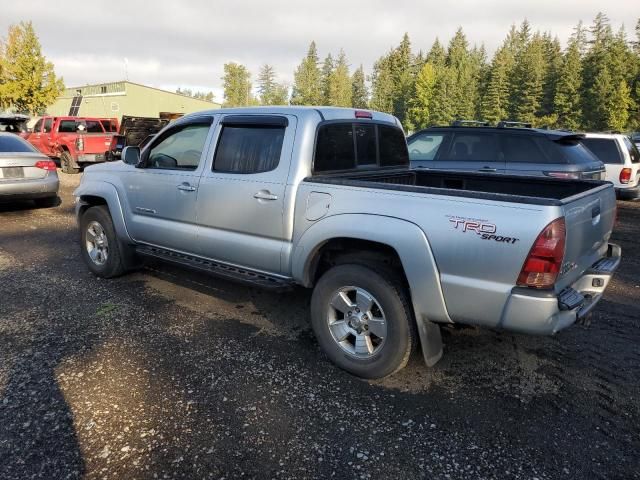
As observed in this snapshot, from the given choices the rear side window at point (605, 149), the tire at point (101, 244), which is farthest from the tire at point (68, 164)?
the rear side window at point (605, 149)

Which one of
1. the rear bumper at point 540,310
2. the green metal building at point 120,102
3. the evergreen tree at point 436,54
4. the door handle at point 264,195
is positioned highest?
the evergreen tree at point 436,54

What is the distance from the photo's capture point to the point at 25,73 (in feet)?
108

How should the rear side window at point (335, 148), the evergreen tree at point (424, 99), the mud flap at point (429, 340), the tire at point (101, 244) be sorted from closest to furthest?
1. the mud flap at point (429, 340)
2. the rear side window at point (335, 148)
3. the tire at point (101, 244)
4. the evergreen tree at point (424, 99)

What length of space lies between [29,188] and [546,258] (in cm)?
946

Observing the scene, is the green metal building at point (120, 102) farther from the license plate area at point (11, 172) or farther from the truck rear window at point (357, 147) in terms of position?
the truck rear window at point (357, 147)

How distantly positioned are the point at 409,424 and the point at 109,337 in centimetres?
254

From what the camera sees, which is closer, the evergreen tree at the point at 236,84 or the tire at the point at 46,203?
the tire at the point at 46,203

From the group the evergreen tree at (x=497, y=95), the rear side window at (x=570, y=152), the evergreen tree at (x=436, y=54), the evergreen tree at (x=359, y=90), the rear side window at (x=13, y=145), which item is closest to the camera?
the rear side window at (x=570, y=152)

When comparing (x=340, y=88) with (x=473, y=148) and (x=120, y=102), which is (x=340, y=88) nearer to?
(x=120, y=102)

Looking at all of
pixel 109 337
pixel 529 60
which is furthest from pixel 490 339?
pixel 529 60

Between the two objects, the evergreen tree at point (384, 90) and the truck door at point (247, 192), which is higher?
the evergreen tree at point (384, 90)

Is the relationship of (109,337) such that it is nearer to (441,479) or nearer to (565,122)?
(441,479)

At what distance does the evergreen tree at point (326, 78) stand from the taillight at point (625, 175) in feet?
300

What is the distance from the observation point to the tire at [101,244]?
5285 millimetres
